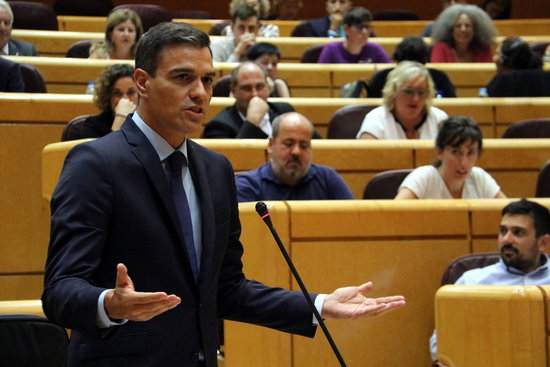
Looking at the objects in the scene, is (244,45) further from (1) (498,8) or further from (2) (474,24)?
(1) (498,8)

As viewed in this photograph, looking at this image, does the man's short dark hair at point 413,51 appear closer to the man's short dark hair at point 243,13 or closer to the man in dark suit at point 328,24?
the man's short dark hair at point 243,13

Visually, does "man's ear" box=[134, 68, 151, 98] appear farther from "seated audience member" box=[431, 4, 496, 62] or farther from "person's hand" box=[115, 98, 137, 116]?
"seated audience member" box=[431, 4, 496, 62]

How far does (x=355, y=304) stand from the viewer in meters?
0.95

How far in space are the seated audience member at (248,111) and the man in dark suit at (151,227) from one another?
5.04ft

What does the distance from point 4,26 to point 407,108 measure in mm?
1355

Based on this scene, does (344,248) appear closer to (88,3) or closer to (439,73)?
(439,73)

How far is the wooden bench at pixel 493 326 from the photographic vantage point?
57.1 inches

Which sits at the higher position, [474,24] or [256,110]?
[474,24]

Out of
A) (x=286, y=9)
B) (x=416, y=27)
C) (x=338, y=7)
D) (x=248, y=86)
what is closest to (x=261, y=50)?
(x=248, y=86)

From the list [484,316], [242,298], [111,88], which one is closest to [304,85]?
[111,88]

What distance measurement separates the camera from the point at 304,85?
3.32m

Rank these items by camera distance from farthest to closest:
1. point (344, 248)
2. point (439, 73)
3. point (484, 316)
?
point (439, 73), point (344, 248), point (484, 316)

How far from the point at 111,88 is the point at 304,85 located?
1102 millimetres

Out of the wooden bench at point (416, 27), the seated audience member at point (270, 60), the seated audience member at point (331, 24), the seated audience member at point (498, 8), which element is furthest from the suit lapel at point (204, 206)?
the seated audience member at point (498, 8)
